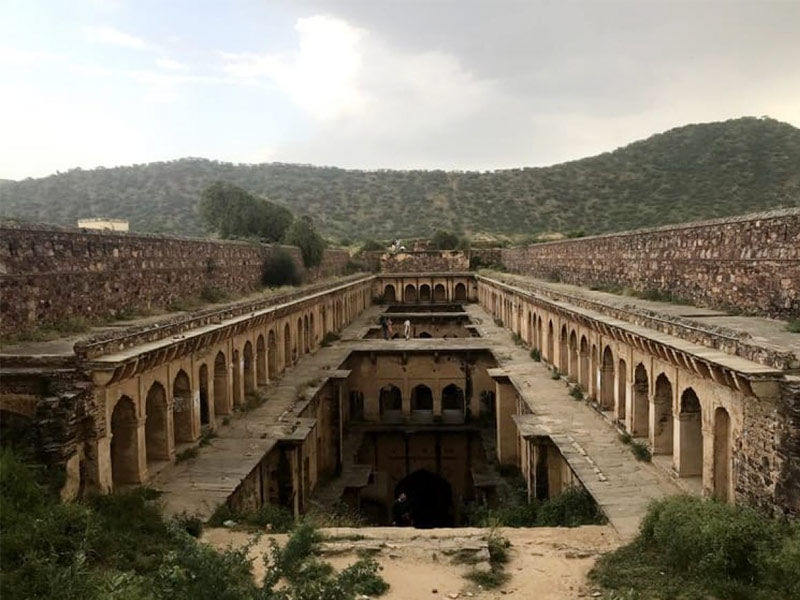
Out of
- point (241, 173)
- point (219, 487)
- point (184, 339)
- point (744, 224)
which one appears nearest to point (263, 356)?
point (184, 339)

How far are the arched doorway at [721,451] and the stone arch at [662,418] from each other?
284cm

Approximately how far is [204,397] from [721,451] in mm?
11879

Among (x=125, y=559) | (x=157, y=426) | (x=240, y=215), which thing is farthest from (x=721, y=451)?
(x=240, y=215)

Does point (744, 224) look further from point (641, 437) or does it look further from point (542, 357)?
point (542, 357)

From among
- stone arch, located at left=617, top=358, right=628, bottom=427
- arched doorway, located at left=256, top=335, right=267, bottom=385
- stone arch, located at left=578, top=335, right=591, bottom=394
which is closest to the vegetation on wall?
stone arch, located at left=617, top=358, right=628, bottom=427

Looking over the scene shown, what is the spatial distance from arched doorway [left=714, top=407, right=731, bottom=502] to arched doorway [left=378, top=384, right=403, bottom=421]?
2070 cm

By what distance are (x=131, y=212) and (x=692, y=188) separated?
57.9 metres

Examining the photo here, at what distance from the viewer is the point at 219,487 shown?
13766 millimetres

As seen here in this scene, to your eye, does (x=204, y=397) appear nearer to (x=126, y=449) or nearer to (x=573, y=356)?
(x=126, y=449)

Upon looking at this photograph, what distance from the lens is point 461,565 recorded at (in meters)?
11.1

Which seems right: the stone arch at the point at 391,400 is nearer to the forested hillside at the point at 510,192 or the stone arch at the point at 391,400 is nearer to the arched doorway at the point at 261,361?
the arched doorway at the point at 261,361

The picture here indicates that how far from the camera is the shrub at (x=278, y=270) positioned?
37.5 metres

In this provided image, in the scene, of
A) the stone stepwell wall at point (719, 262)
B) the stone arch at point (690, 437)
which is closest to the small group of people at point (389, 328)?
the stone stepwell wall at point (719, 262)

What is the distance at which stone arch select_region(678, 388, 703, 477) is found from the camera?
1391 cm
